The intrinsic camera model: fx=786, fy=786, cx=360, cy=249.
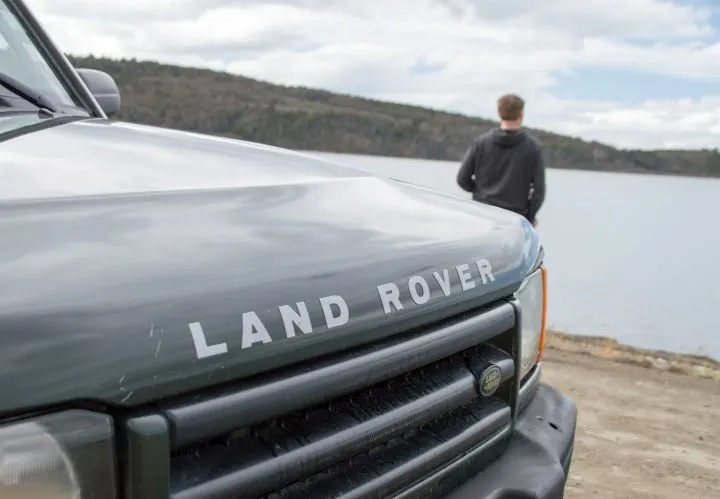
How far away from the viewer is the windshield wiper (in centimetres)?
212

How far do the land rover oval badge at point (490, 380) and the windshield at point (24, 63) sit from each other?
1.44 metres

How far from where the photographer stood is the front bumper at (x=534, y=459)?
162 cm

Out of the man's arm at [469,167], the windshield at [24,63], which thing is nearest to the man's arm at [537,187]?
the man's arm at [469,167]

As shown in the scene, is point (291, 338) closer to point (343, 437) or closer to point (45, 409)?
point (343, 437)

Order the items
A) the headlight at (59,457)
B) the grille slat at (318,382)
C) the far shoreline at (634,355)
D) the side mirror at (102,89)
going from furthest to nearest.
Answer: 1. the far shoreline at (634,355)
2. the side mirror at (102,89)
3. the grille slat at (318,382)
4. the headlight at (59,457)

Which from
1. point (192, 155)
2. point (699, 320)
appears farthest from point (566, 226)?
point (192, 155)

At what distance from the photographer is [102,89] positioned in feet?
9.03

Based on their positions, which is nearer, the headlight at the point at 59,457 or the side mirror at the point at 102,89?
the headlight at the point at 59,457

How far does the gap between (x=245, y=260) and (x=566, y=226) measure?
17.2 metres

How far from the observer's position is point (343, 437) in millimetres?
1256

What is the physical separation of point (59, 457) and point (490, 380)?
37.7 inches

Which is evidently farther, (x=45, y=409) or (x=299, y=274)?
(x=299, y=274)

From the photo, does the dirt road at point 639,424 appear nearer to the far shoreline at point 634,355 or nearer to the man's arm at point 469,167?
the far shoreline at point 634,355

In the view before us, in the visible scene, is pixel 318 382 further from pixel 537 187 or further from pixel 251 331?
pixel 537 187
